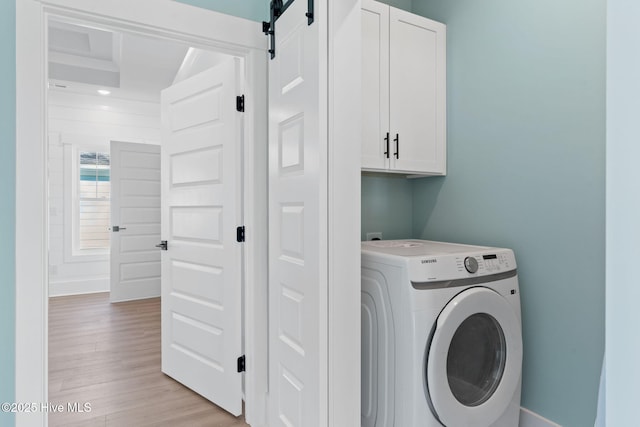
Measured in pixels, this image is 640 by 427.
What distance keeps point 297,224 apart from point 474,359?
101 cm

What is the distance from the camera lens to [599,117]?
160 cm

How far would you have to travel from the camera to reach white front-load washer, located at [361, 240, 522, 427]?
4.80ft

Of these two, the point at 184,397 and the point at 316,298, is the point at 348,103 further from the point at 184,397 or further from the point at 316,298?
the point at 184,397

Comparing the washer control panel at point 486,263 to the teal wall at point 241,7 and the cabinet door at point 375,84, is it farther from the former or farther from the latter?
the teal wall at point 241,7

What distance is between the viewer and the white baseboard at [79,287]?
496cm

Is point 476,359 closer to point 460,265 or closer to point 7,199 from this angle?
point 460,265

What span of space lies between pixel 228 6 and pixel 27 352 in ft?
6.11

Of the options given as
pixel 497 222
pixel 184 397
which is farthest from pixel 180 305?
pixel 497 222

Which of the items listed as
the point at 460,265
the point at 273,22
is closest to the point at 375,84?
the point at 273,22

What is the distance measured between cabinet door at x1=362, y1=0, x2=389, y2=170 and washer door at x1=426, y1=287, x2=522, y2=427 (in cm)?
89

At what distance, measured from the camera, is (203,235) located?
230 centimetres

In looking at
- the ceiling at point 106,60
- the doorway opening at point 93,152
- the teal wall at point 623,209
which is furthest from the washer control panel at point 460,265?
the doorway opening at point 93,152

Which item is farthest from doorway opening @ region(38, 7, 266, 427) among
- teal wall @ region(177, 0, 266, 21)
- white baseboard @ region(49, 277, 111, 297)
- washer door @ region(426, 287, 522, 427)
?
washer door @ region(426, 287, 522, 427)

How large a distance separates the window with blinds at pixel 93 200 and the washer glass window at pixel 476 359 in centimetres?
529
